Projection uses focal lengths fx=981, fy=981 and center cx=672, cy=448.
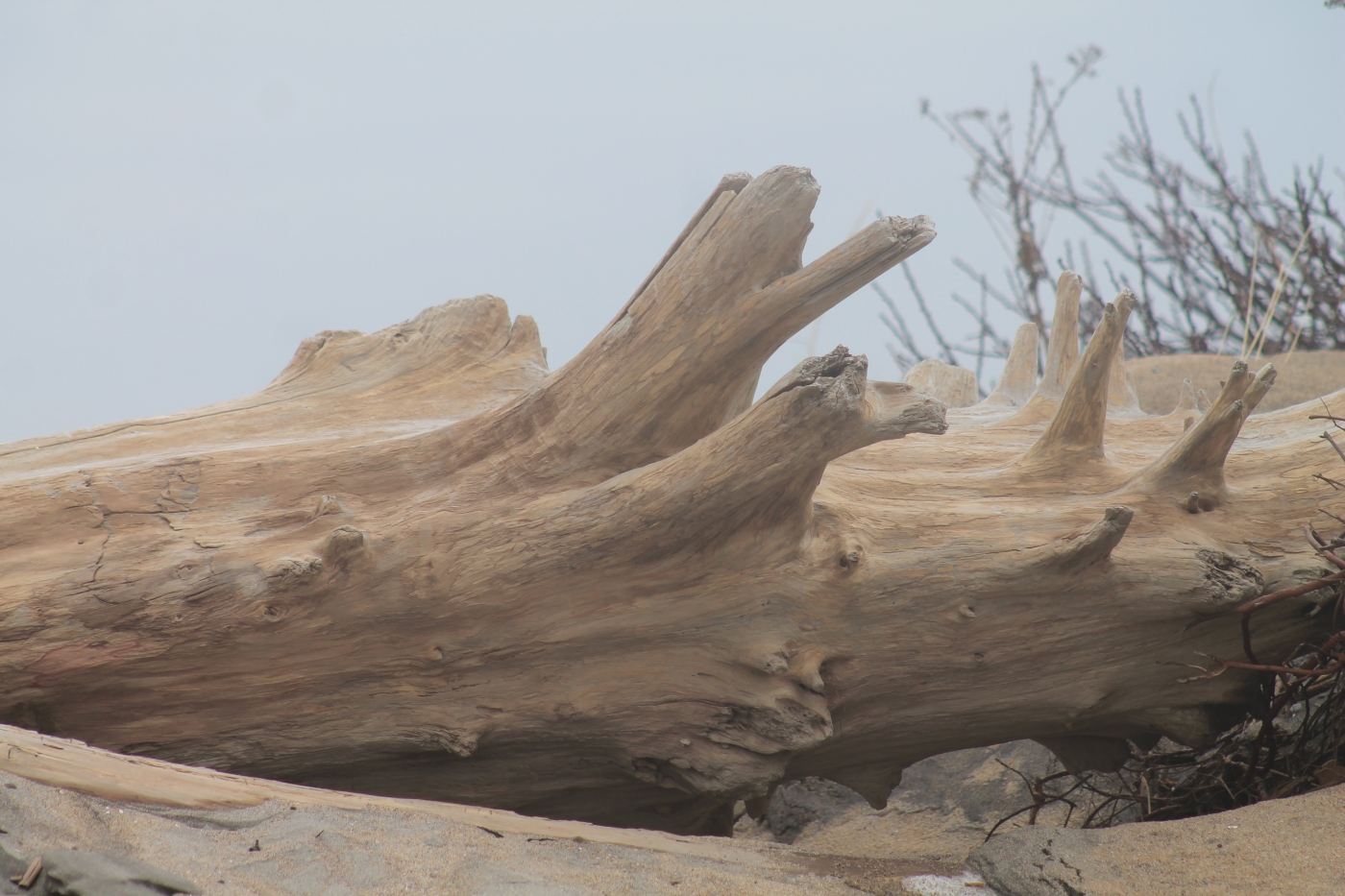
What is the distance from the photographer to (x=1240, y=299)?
6414 millimetres

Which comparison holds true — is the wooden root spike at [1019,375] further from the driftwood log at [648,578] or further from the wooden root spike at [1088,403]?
the driftwood log at [648,578]

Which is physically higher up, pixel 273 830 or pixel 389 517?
pixel 389 517

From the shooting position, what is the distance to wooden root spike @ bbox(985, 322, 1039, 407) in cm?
352

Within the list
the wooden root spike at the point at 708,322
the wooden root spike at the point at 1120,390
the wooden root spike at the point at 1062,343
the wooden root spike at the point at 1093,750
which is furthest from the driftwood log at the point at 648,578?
the wooden root spike at the point at 1120,390

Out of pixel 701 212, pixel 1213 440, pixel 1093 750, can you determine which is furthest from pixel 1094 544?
pixel 701 212

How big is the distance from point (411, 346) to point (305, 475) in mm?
609

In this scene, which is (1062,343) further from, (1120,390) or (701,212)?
(701,212)

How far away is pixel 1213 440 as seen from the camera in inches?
91.6

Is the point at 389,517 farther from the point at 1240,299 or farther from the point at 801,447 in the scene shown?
the point at 1240,299

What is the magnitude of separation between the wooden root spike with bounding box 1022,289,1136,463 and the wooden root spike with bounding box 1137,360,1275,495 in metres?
0.17

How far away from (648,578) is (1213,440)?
1385 millimetres

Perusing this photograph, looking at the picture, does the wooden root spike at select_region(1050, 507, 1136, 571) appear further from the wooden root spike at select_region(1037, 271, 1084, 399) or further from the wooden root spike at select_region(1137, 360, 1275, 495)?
the wooden root spike at select_region(1037, 271, 1084, 399)

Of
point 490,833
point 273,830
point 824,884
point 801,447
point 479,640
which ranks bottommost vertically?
point 824,884

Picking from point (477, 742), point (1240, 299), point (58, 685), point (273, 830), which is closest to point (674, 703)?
point (477, 742)
